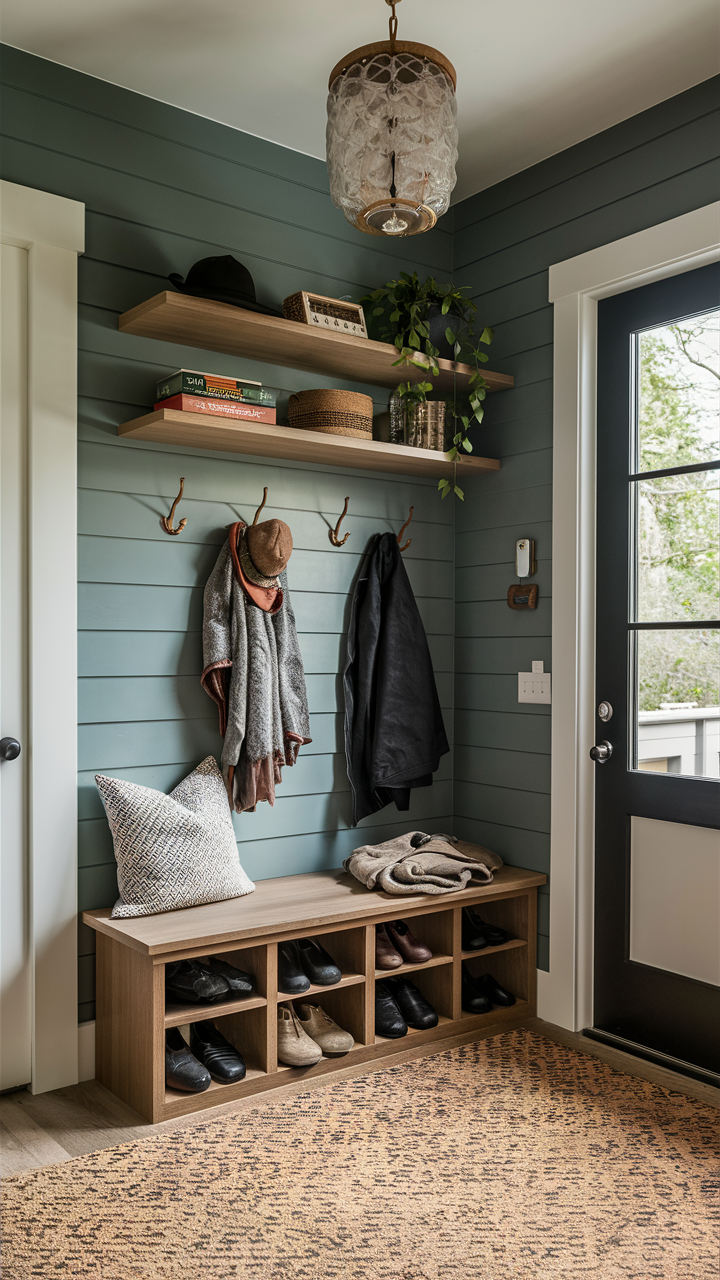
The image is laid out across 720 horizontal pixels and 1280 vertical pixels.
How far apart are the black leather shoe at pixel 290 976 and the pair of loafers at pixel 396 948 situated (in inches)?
9.8

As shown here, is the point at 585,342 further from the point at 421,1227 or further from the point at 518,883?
the point at 421,1227

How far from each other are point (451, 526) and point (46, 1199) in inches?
90.7

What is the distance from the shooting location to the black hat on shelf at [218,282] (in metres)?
2.43

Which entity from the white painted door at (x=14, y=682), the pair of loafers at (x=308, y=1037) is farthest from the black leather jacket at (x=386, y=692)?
the white painted door at (x=14, y=682)

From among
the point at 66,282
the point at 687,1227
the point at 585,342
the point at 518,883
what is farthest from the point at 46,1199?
the point at 585,342

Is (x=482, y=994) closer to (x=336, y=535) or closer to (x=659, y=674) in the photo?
(x=659, y=674)

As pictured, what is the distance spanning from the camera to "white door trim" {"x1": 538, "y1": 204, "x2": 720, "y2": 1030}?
2.79 meters

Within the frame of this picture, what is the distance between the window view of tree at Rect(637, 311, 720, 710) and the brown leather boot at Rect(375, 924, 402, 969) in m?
1.01

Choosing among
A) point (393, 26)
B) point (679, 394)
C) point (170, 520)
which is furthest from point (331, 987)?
point (393, 26)

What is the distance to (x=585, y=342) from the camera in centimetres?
280

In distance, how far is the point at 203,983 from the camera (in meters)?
2.28

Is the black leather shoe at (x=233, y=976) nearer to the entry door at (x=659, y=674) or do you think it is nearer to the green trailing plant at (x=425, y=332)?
the entry door at (x=659, y=674)

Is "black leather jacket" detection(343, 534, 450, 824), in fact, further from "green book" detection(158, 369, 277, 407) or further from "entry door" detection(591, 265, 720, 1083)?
"green book" detection(158, 369, 277, 407)

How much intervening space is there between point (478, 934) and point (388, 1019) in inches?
16.6
